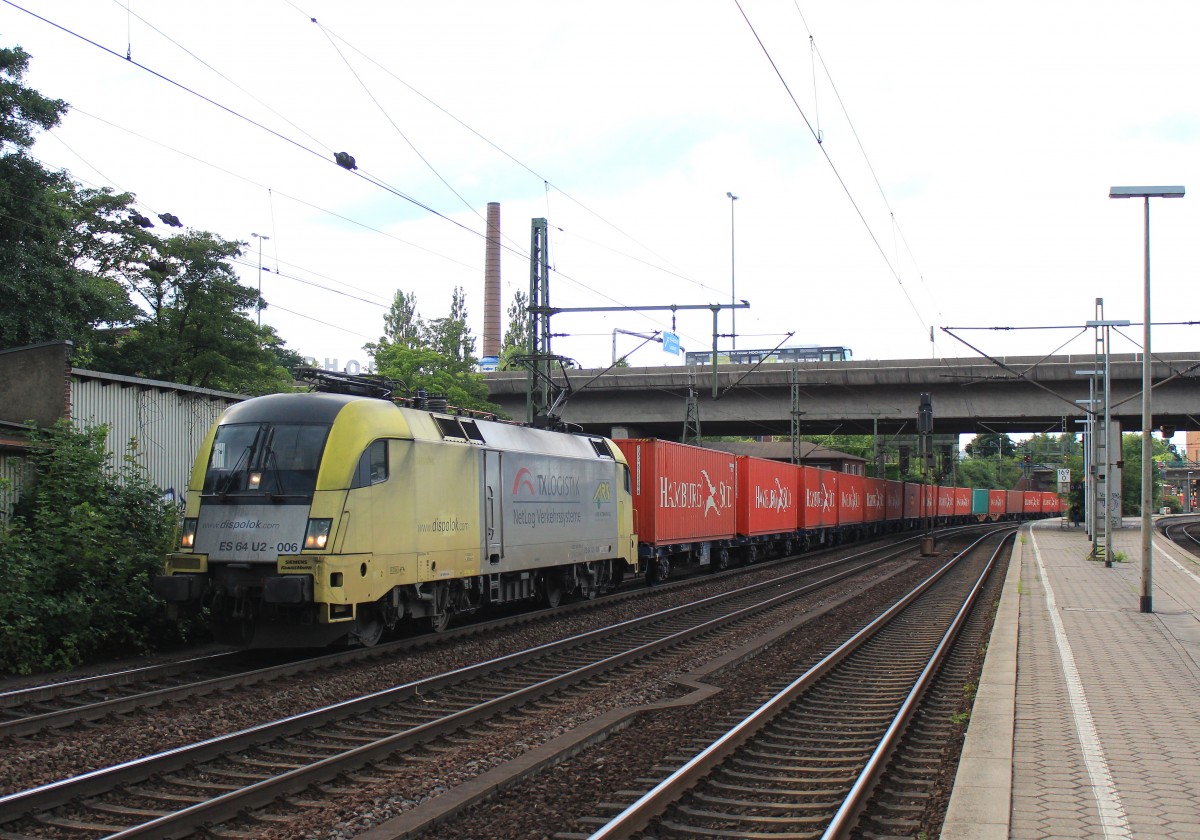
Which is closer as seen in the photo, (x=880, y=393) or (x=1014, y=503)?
(x=880, y=393)

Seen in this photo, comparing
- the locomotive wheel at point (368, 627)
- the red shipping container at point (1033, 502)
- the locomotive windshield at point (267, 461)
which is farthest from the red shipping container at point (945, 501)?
the locomotive windshield at point (267, 461)

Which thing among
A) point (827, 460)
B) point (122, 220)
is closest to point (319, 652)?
point (122, 220)

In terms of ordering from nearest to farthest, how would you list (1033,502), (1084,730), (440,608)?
(1084,730), (440,608), (1033,502)

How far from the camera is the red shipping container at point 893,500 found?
55.2 metres

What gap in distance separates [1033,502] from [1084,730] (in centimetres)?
9456

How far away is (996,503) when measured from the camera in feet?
276

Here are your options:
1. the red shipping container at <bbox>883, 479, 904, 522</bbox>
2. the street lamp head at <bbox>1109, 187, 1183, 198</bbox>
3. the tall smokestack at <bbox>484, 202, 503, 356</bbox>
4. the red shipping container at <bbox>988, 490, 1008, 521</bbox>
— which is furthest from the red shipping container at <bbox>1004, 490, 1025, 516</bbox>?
the street lamp head at <bbox>1109, 187, 1183, 198</bbox>

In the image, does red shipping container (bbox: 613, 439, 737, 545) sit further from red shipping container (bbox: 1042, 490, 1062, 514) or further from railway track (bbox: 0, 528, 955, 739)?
red shipping container (bbox: 1042, 490, 1062, 514)

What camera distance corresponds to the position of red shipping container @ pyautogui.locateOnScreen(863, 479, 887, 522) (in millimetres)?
49056

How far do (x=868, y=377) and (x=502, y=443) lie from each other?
3240cm

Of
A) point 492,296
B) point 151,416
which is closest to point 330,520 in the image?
point 151,416

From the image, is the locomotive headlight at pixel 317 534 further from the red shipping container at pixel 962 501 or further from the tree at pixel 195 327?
the red shipping container at pixel 962 501

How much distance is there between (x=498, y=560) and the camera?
1511 centimetres

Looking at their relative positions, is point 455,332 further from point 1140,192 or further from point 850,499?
point 1140,192
